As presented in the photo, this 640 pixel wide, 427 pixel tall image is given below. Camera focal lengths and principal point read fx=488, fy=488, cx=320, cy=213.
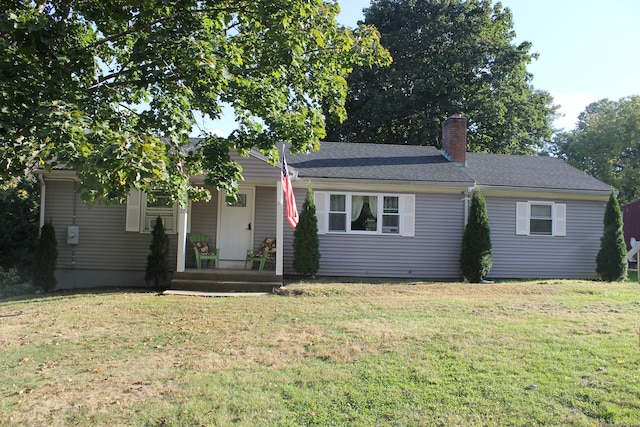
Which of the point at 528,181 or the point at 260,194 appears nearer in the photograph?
the point at 260,194

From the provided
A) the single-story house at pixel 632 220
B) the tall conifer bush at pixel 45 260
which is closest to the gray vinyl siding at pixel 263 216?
the tall conifer bush at pixel 45 260

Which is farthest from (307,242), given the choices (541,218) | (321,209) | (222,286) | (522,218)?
(541,218)

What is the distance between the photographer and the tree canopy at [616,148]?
37.0m

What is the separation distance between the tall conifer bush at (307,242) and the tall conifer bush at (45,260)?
19.2 ft

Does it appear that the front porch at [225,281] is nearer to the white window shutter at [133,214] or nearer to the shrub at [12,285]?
the white window shutter at [133,214]

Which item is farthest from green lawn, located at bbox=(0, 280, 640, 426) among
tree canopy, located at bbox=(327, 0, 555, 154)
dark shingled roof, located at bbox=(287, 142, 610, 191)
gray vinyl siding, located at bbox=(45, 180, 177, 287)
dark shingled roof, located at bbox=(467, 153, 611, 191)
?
tree canopy, located at bbox=(327, 0, 555, 154)

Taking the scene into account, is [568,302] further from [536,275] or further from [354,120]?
[354,120]

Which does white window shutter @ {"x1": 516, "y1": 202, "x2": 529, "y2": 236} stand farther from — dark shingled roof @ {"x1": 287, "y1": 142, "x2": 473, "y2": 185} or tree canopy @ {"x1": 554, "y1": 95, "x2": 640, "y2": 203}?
tree canopy @ {"x1": 554, "y1": 95, "x2": 640, "y2": 203}

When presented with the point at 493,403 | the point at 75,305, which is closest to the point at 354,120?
the point at 75,305

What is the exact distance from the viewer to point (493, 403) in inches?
172

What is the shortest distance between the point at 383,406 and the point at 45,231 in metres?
10.4

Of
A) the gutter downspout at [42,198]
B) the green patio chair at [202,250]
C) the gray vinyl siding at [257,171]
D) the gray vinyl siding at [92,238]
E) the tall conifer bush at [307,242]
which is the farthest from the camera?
the gray vinyl siding at [92,238]

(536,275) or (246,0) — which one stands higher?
(246,0)

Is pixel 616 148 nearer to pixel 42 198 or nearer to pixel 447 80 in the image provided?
pixel 447 80
